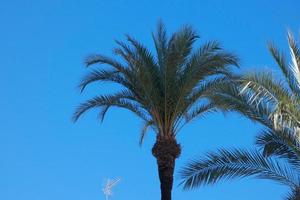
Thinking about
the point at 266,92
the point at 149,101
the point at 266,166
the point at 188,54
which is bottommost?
the point at 266,166

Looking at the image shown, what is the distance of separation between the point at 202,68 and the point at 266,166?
4.01 m

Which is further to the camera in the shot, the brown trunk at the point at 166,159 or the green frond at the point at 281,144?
the brown trunk at the point at 166,159

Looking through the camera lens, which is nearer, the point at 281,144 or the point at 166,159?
the point at 281,144

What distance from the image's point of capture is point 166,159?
19.5 metres

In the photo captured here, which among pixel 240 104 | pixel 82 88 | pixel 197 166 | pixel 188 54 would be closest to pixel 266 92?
pixel 240 104

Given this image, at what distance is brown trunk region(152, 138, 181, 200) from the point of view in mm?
19359

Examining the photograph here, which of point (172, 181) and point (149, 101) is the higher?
point (149, 101)

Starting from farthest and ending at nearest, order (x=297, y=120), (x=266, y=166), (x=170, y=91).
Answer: (x=170, y=91) < (x=266, y=166) < (x=297, y=120)

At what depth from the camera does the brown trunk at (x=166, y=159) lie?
1936 centimetres

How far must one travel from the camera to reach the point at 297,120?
1542 cm

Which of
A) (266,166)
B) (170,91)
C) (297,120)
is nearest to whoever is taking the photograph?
(297,120)

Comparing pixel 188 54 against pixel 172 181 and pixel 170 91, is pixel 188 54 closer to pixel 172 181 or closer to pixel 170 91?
pixel 170 91

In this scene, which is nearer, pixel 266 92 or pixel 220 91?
pixel 266 92

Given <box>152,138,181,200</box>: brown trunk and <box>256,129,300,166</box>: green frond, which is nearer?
<box>256,129,300,166</box>: green frond
